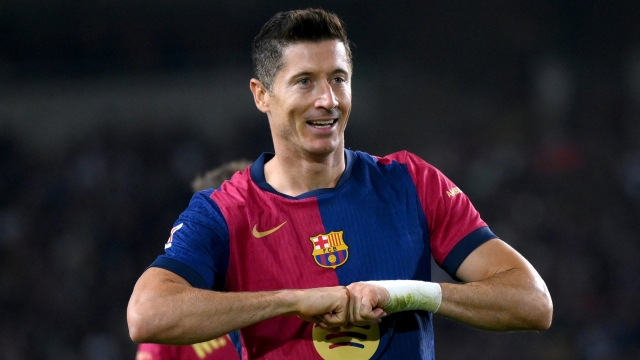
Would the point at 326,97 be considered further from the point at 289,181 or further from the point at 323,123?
the point at 289,181

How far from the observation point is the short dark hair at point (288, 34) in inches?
110

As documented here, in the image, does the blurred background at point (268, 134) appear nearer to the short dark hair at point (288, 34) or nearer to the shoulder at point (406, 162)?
the shoulder at point (406, 162)

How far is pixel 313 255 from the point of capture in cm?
270

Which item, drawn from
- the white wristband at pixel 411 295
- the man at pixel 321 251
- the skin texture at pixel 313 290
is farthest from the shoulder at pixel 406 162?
the white wristband at pixel 411 295

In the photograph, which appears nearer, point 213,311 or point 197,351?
point 213,311

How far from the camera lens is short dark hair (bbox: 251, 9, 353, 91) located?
280 cm

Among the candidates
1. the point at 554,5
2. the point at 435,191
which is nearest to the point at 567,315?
the point at 554,5

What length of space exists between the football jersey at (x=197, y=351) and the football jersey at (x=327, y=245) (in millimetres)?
1298

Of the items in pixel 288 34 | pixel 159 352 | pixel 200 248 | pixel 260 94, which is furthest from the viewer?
pixel 159 352

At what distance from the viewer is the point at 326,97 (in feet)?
8.87

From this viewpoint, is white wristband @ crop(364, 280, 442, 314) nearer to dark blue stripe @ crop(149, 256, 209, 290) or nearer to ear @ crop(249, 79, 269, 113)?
dark blue stripe @ crop(149, 256, 209, 290)

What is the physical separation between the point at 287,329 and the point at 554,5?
8.78 metres

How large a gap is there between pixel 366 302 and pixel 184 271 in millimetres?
605

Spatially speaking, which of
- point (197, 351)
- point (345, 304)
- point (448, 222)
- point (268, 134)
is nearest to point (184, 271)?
point (345, 304)
